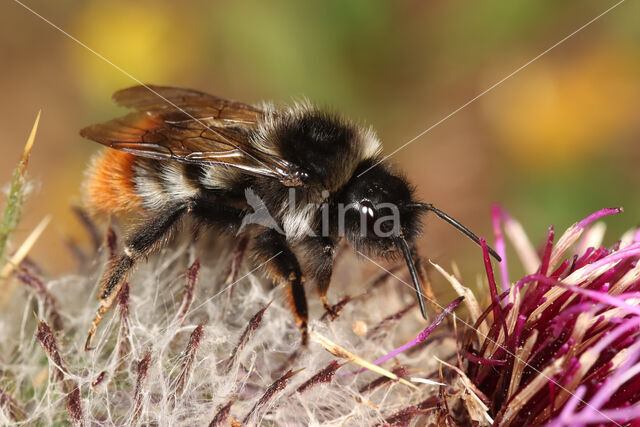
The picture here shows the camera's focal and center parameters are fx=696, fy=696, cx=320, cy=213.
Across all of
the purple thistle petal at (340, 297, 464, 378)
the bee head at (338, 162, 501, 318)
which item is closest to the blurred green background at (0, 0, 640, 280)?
the purple thistle petal at (340, 297, 464, 378)

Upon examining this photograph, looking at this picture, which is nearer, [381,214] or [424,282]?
[381,214]

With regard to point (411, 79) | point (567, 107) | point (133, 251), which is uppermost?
point (411, 79)

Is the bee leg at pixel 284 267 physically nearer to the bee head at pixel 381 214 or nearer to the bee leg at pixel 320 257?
the bee leg at pixel 320 257

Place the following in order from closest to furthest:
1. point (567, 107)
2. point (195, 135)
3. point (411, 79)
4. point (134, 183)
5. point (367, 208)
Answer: point (367, 208) < point (195, 135) < point (134, 183) < point (567, 107) < point (411, 79)

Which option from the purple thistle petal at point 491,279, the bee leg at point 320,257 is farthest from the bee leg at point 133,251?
the purple thistle petal at point 491,279

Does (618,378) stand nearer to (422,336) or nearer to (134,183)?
(422,336)

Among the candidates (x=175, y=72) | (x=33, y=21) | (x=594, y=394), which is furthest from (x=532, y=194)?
(x=33, y=21)

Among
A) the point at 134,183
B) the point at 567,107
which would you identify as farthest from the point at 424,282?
the point at 567,107
